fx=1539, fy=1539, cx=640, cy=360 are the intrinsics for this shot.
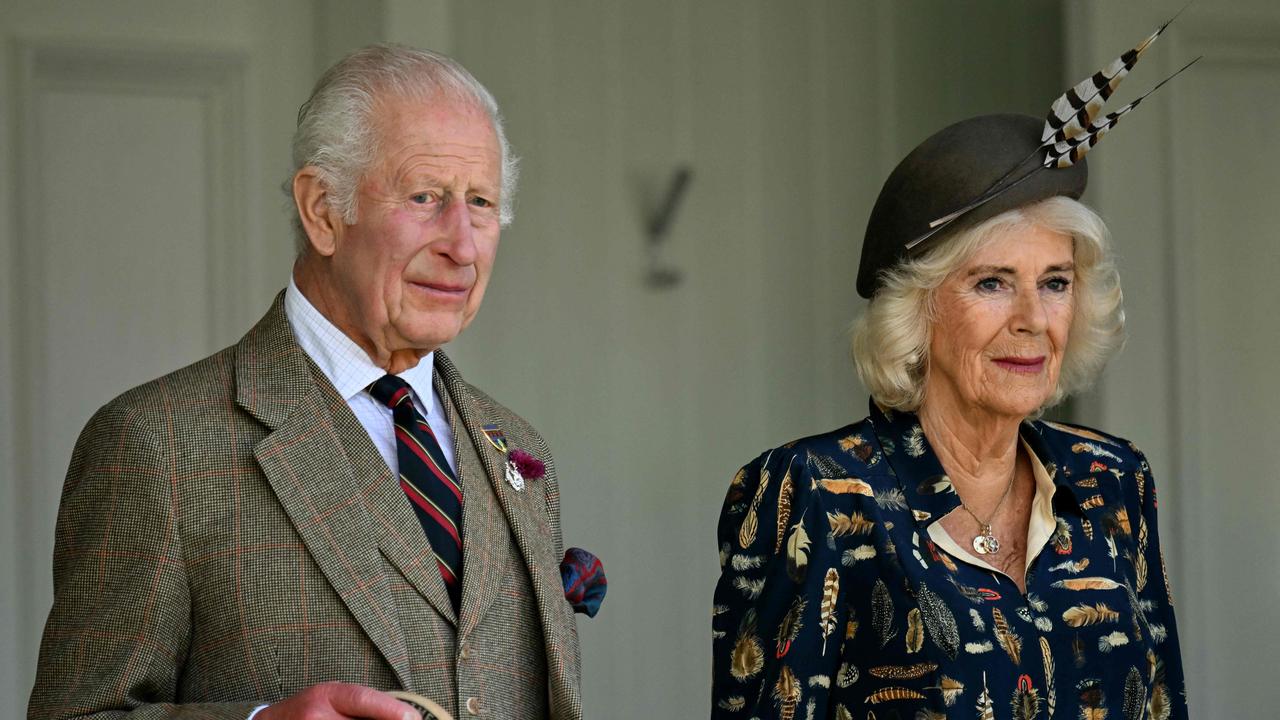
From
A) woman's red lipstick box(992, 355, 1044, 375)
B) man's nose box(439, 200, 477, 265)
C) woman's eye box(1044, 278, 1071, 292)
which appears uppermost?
man's nose box(439, 200, 477, 265)

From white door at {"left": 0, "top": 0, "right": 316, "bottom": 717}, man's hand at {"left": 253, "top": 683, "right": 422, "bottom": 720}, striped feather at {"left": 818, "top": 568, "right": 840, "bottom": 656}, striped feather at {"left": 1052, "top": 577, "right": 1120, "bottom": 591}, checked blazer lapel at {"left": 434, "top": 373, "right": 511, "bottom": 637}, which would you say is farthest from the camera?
white door at {"left": 0, "top": 0, "right": 316, "bottom": 717}

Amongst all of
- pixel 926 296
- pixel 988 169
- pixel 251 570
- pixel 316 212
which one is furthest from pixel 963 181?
pixel 251 570

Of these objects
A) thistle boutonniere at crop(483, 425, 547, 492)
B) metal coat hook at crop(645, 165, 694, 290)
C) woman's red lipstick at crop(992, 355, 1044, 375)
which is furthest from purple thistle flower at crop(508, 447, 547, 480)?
metal coat hook at crop(645, 165, 694, 290)

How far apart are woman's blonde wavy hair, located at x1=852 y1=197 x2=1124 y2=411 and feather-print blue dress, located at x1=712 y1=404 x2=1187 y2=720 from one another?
0.25 ft

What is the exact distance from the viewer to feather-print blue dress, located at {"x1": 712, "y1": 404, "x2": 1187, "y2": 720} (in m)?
2.37

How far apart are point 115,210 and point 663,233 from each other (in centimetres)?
153

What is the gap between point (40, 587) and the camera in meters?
3.85

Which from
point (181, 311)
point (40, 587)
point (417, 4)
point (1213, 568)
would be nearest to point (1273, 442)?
point (1213, 568)

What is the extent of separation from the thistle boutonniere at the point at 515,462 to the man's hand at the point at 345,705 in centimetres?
54

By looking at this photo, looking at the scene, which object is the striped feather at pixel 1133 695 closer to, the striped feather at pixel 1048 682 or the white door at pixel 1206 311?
the striped feather at pixel 1048 682

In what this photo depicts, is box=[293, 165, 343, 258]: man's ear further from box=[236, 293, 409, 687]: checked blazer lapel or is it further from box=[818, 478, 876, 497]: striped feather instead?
box=[818, 478, 876, 497]: striped feather

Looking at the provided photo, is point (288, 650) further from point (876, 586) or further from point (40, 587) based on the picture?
point (40, 587)

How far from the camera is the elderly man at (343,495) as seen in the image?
1900 millimetres

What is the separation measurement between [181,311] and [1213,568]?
110 inches
